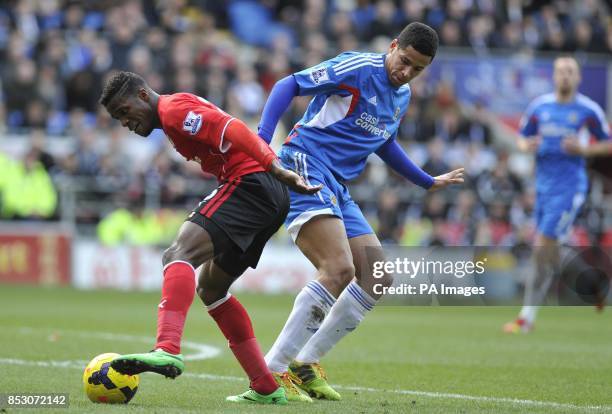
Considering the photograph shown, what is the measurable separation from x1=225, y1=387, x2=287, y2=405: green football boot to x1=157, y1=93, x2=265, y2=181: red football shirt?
126 cm

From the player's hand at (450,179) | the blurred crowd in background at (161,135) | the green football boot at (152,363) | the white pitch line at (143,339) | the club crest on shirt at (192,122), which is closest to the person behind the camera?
the green football boot at (152,363)

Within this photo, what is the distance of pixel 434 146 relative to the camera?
69.7 ft

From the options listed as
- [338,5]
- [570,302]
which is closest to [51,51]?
[338,5]

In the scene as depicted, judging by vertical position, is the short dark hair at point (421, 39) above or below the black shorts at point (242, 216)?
above

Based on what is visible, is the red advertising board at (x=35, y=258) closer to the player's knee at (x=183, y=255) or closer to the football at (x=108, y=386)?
the football at (x=108, y=386)

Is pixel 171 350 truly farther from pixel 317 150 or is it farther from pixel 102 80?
A: pixel 102 80

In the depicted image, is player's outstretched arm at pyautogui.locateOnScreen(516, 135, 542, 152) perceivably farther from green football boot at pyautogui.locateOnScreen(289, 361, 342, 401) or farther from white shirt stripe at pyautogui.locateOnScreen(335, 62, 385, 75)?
green football boot at pyautogui.locateOnScreen(289, 361, 342, 401)

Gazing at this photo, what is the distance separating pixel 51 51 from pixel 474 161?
835 centimetres

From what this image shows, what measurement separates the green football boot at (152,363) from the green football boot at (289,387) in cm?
117

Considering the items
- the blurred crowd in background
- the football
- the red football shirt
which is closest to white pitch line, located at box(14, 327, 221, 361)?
the football

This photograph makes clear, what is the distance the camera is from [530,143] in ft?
40.9

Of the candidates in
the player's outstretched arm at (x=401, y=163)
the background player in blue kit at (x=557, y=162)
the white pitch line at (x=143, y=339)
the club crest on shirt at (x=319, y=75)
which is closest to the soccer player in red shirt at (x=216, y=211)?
the club crest on shirt at (x=319, y=75)

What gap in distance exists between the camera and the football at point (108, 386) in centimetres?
625

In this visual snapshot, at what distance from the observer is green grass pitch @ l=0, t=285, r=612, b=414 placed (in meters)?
6.61
